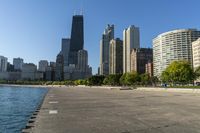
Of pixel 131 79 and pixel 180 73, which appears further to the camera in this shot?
pixel 131 79

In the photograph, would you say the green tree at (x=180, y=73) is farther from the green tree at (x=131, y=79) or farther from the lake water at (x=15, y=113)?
the lake water at (x=15, y=113)

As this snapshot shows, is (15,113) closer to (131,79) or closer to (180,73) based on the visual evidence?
(180,73)

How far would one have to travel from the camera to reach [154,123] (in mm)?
14258

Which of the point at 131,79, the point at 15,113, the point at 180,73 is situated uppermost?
the point at 180,73

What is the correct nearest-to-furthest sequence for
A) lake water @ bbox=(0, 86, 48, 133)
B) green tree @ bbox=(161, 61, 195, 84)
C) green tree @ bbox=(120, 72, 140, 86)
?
1. lake water @ bbox=(0, 86, 48, 133)
2. green tree @ bbox=(161, 61, 195, 84)
3. green tree @ bbox=(120, 72, 140, 86)

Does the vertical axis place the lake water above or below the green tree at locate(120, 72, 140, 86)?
below

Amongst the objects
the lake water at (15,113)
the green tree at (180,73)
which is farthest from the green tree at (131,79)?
the lake water at (15,113)

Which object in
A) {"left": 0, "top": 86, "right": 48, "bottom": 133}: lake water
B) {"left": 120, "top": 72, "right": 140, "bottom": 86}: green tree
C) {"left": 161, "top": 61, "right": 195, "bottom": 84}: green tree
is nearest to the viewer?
{"left": 0, "top": 86, "right": 48, "bottom": 133}: lake water

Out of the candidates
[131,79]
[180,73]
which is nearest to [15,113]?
[180,73]

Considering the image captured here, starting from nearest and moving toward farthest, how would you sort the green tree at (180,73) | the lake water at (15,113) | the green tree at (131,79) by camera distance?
the lake water at (15,113) → the green tree at (180,73) → the green tree at (131,79)

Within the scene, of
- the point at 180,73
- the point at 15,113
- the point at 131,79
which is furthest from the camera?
the point at 131,79

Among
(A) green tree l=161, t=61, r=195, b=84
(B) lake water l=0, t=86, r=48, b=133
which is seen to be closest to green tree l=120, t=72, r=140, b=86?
(A) green tree l=161, t=61, r=195, b=84

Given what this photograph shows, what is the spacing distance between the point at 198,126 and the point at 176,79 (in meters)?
116

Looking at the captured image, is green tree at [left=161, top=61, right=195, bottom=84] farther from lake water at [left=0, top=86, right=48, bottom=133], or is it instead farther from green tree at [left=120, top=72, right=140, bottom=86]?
lake water at [left=0, top=86, right=48, bottom=133]
